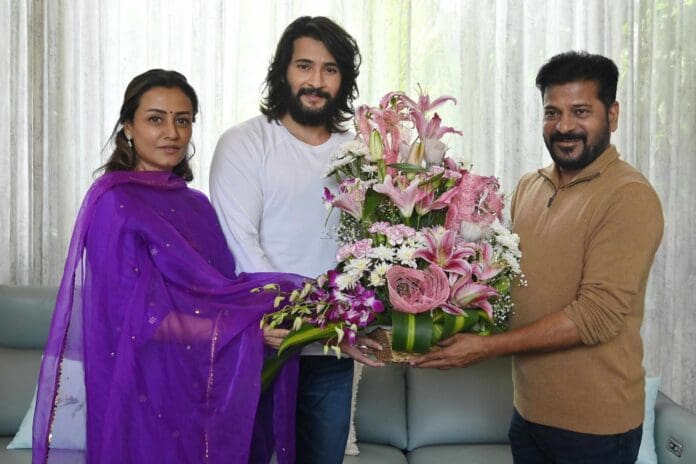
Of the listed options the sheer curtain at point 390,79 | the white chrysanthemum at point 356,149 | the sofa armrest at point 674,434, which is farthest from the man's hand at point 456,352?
the sheer curtain at point 390,79

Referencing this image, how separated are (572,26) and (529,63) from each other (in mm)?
268

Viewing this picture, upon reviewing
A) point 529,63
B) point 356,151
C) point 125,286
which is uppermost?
point 529,63

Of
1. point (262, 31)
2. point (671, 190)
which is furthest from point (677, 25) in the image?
point (262, 31)

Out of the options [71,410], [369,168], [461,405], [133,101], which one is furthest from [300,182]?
[461,405]

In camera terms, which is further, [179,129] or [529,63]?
[529,63]

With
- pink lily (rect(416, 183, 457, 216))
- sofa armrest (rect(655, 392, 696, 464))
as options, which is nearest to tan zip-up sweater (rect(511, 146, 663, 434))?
pink lily (rect(416, 183, 457, 216))

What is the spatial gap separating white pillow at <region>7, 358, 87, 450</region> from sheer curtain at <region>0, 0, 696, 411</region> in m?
1.94

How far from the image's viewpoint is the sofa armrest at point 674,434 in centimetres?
300

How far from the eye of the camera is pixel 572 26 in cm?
386

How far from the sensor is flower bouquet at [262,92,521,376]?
6.19ft

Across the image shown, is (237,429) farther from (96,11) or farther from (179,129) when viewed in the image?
(96,11)

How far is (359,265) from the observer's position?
1.89m

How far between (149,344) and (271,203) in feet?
1.62

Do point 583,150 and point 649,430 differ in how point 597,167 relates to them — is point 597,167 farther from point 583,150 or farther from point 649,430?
point 649,430
